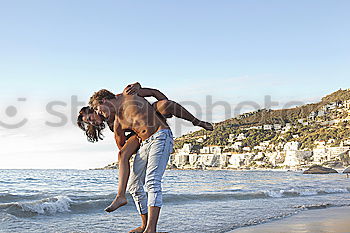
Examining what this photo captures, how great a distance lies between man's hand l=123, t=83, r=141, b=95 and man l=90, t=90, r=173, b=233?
0.17 feet

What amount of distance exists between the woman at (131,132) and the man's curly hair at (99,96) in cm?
8

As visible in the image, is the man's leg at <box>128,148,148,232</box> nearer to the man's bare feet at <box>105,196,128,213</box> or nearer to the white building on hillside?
the man's bare feet at <box>105,196,128,213</box>

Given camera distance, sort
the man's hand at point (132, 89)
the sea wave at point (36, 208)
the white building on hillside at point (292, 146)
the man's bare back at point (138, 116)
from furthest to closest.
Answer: the white building on hillside at point (292, 146), the sea wave at point (36, 208), the man's hand at point (132, 89), the man's bare back at point (138, 116)

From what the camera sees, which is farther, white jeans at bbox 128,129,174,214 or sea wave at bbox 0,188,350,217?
sea wave at bbox 0,188,350,217

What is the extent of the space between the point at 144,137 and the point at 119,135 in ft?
1.00

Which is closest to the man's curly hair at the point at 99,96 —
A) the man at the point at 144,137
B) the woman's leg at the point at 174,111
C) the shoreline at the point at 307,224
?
the man at the point at 144,137

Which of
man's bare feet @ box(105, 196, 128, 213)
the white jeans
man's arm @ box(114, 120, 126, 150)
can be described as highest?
man's arm @ box(114, 120, 126, 150)

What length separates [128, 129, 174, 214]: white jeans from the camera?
381 cm

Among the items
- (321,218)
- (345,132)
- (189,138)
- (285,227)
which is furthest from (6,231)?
(189,138)

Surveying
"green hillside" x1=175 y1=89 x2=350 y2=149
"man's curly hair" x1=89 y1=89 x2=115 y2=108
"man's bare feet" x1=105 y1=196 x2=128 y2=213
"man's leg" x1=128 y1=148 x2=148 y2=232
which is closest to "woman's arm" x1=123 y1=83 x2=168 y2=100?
"man's curly hair" x1=89 y1=89 x2=115 y2=108

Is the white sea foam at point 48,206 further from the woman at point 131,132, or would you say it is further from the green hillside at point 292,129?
the green hillside at point 292,129

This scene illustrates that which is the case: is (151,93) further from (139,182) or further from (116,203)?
(116,203)

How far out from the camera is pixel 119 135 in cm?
407

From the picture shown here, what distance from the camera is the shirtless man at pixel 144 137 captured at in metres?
3.81
